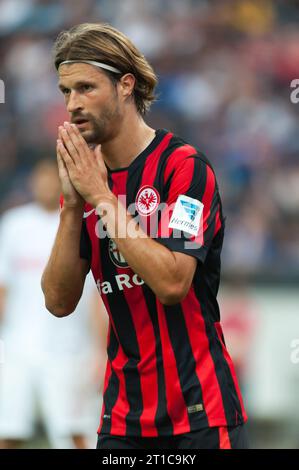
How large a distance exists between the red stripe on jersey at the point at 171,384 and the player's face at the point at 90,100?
29.0 inches

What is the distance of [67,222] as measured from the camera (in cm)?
378

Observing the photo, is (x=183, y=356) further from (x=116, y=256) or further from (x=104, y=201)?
(x=104, y=201)

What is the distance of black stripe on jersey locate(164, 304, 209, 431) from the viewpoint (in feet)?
11.8

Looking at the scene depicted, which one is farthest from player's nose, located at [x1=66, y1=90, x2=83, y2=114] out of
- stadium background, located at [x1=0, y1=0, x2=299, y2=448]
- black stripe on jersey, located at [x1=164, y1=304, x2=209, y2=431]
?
Result: stadium background, located at [x1=0, y1=0, x2=299, y2=448]

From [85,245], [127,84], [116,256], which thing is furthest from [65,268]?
[127,84]

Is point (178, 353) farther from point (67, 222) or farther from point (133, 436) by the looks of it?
point (67, 222)

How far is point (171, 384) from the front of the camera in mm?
3613

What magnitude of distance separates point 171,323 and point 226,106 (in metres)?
8.24

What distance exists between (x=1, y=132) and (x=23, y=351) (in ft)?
16.7

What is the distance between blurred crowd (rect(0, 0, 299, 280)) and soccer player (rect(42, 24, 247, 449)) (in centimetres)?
593

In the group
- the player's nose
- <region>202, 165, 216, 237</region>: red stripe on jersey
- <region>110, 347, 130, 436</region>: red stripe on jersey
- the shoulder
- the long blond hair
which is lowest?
<region>110, 347, 130, 436</region>: red stripe on jersey

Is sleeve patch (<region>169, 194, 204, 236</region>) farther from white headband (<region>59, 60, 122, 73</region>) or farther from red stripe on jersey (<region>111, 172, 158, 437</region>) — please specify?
white headband (<region>59, 60, 122, 73</region>)
